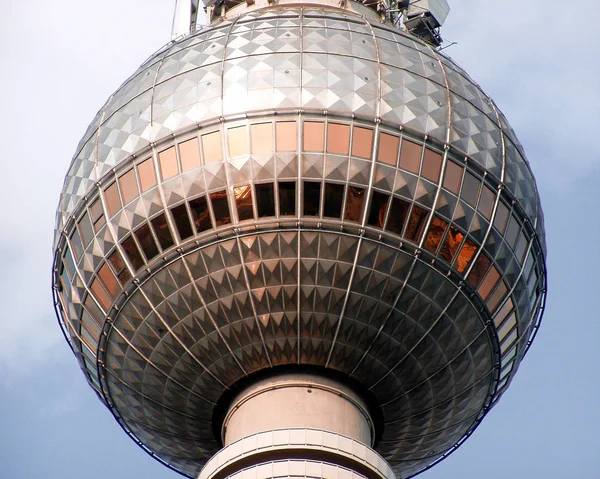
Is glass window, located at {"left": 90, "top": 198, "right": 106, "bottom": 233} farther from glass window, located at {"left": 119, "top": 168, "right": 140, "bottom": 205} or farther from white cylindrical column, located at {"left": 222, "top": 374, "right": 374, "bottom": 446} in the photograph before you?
white cylindrical column, located at {"left": 222, "top": 374, "right": 374, "bottom": 446}

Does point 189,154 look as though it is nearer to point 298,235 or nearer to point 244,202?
point 244,202

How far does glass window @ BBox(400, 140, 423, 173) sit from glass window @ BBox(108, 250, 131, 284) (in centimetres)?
756

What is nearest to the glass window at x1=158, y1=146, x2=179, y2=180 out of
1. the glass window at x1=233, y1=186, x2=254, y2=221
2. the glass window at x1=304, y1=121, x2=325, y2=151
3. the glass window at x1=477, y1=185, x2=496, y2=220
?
the glass window at x1=233, y1=186, x2=254, y2=221

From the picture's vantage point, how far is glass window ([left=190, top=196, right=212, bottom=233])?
35.3 metres

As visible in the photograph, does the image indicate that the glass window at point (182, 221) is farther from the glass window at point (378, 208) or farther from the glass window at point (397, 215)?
the glass window at point (397, 215)

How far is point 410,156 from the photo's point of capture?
35.9 m

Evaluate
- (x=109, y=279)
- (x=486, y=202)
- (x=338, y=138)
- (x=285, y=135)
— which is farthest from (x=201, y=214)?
(x=486, y=202)

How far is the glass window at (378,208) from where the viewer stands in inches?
1387

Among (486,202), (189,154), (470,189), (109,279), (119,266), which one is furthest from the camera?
(486,202)

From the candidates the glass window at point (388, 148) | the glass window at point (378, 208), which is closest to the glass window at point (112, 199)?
the glass window at point (378, 208)

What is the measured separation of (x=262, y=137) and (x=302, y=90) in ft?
5.68

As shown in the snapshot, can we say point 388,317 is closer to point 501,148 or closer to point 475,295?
point 475,295

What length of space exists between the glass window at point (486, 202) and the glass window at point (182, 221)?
7.53 m

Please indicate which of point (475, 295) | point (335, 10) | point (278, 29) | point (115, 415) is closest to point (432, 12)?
point (335, 10)
